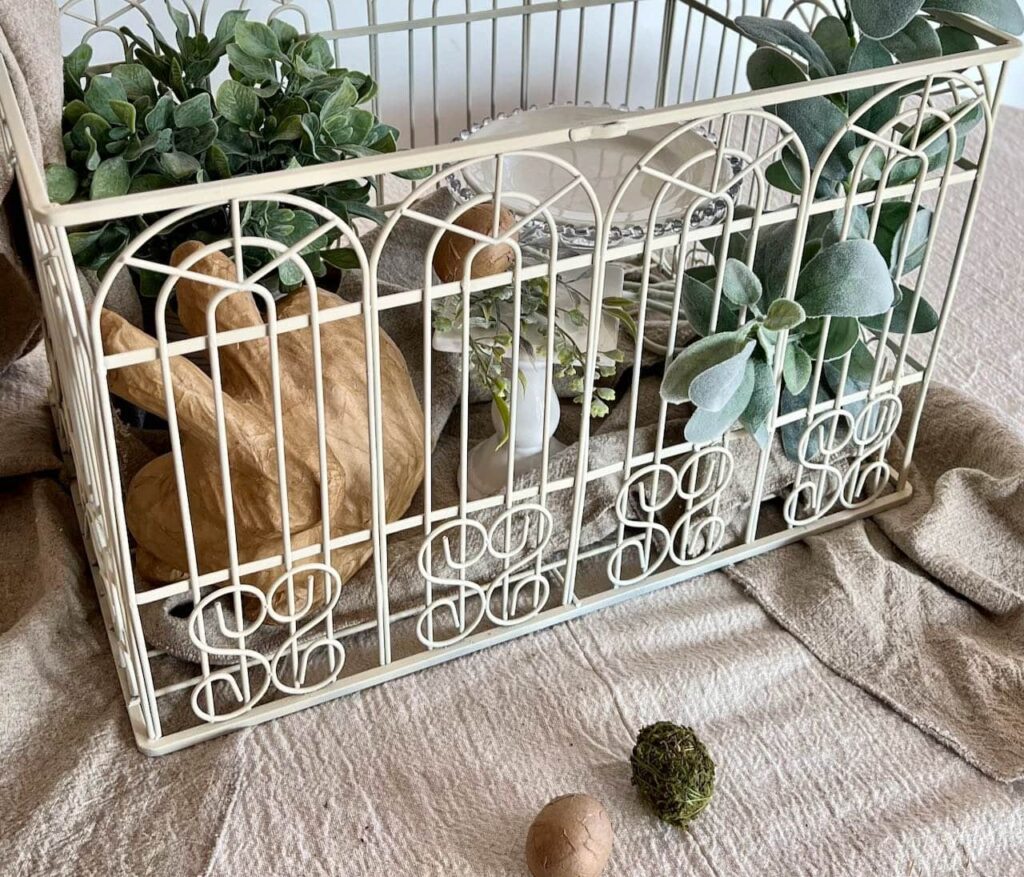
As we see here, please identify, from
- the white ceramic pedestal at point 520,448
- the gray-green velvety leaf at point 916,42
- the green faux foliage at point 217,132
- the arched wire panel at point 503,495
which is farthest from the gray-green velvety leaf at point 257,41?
the gray-green velvety leaf at point 916,42

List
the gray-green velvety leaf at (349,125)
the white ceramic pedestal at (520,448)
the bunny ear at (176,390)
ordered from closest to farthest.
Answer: the bunny ear at (176,390) < the gray-green velvety leaf at (349,125) < the white ceramic pedestal at (520,448)

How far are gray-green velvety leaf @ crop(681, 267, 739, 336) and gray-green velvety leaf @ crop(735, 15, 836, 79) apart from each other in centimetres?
12

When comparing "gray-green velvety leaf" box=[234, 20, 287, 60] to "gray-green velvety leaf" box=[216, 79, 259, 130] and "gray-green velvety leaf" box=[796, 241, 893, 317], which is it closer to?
"gray-green velvety leaf" box=[216, 79, 259, 130]

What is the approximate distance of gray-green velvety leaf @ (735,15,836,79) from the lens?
0.64m

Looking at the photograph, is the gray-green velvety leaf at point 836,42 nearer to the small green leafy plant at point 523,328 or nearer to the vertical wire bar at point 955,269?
the vertical wire bar at point 955,269

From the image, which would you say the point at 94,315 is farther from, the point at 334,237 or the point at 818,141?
the point at 818,141

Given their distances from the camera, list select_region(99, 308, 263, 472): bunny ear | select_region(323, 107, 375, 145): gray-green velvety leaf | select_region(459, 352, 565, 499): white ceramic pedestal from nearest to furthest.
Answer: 1. select_region(99, 308, 263, 472): bunny ear
2. select_region(323, 107, 375, 145): gray-green velvety leaf
3. select_region(459, 352, 565, 499): white ceramic pedestal

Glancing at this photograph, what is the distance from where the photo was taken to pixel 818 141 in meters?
0.63

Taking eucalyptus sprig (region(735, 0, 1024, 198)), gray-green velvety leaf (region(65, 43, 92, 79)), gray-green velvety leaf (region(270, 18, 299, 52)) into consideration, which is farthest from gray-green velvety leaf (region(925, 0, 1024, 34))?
gray-green velvety leaf (region(65, 43, 92, 79))

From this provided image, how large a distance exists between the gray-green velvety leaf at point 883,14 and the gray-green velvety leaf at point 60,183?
15.2 inches

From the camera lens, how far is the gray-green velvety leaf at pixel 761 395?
66cm

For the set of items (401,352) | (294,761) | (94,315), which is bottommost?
(294,761)

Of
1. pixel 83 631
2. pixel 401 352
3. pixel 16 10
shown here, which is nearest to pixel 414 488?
pixel 401 352

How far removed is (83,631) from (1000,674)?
49cm
